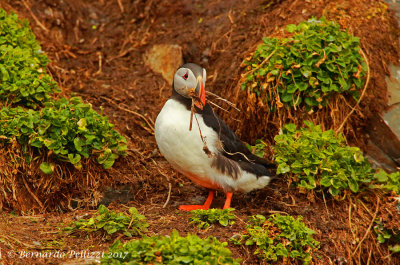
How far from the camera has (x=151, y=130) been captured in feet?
20.7

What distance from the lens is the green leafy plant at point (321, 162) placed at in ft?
17.1

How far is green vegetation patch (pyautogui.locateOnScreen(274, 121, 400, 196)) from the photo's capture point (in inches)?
205

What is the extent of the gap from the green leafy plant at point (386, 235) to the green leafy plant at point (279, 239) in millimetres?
976

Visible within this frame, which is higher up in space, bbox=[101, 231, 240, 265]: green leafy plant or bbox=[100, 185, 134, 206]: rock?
bbox=[101, 231, 240, 265]: green leafy plant

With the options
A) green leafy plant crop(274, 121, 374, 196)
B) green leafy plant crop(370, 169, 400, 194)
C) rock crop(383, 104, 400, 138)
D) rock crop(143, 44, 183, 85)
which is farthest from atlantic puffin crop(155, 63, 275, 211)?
rock crop(143, 44, 183, 85)

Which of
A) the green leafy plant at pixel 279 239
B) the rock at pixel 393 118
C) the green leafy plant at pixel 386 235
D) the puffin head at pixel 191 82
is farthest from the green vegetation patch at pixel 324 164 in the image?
the puffin head at pixel 191 82

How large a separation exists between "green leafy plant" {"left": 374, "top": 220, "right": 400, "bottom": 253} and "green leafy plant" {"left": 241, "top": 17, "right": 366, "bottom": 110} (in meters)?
1.43

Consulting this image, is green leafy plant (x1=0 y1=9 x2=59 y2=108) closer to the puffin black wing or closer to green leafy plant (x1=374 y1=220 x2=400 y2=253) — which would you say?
the puffin black wing

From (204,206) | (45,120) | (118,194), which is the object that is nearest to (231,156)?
(204,206)

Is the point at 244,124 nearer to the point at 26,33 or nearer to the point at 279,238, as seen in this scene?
the point at 279,238

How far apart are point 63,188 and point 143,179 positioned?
33.4 inches

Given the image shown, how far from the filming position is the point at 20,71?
5656 mm

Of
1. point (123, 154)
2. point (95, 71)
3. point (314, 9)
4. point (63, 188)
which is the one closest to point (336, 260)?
point (123, 154)

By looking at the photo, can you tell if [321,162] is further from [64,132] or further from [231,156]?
[64,132]
